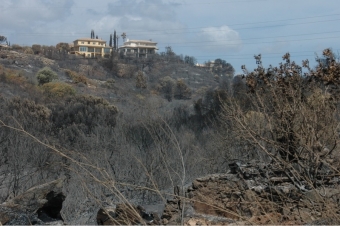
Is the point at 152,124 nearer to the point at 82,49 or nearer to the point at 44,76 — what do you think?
the point at 44,76

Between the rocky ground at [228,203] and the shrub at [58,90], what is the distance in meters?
34.3

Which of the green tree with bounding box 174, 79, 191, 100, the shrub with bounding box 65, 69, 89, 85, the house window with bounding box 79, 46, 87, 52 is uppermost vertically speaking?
the house window with bounding box 79, 46, 87, 52

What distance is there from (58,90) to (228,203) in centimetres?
3890

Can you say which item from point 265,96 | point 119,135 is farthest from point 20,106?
point 265,96

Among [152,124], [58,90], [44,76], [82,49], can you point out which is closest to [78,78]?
[44,76]

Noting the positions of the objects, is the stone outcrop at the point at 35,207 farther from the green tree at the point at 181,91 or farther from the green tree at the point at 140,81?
the green tree at the point at 140,81

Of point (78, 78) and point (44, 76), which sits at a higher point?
point (44, 76)

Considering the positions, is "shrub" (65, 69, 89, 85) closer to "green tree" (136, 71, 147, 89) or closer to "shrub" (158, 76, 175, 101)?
"green tree" (136, 71, 147, 89)

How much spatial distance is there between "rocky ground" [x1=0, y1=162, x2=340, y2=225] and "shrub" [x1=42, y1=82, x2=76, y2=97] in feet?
112

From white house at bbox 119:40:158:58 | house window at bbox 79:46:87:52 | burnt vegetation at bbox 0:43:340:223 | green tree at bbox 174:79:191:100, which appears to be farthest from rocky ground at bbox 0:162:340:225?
white house at bbox 119:40:158:58

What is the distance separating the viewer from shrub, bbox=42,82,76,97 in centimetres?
4279

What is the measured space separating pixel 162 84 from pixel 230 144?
4183 centimetres

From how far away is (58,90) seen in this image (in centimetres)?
4384

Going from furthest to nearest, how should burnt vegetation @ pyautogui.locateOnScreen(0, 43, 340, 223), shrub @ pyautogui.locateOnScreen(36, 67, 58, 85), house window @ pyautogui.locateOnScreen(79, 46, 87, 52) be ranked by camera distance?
house window @ pyautogui.locateOnScreen(79, 46, 87, 52)
shrub @ pyautogui.locateOnScreen(36, 67, 58, 85)
burnt vegetation @ pyautogui.locateOnScreen(0, 43, 340, 223)
